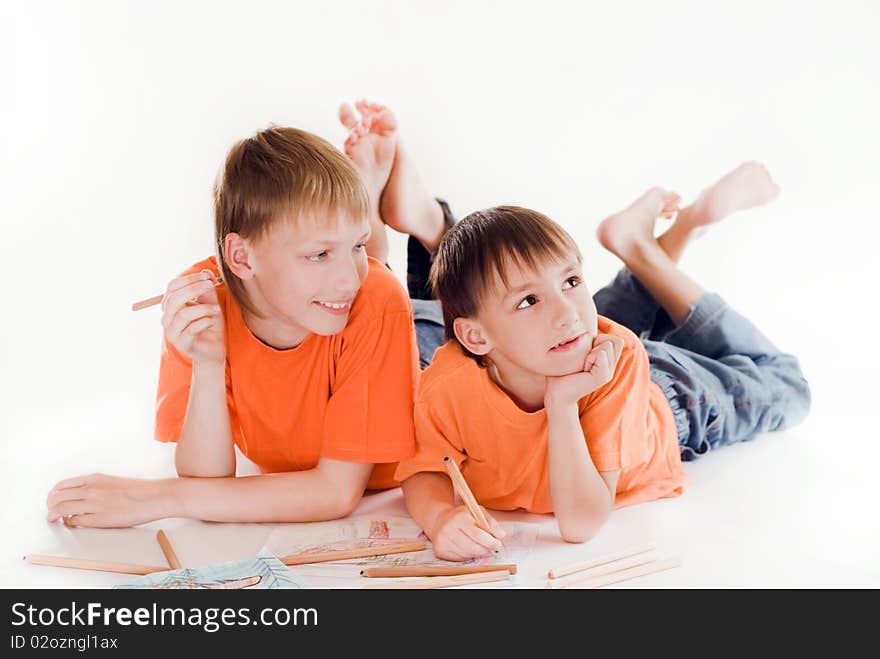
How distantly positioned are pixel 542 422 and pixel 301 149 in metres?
0.50

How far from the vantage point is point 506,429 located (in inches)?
64.7

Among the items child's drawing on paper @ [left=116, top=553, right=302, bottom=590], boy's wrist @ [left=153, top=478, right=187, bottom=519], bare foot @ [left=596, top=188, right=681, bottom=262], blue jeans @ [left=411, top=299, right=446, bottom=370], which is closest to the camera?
child's drawing on paper @ [left=116, top=553, right=302, bottom=590]

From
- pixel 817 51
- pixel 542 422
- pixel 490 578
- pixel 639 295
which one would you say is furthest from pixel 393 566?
pixel 817 51

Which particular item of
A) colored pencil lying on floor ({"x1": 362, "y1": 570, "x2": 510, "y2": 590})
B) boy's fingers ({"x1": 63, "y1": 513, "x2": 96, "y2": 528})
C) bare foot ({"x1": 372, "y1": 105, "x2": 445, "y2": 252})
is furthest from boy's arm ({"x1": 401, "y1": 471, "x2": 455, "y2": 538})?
bare foot ({"x1": 372, "y1": 105, "x2": 445, "y2": 252})

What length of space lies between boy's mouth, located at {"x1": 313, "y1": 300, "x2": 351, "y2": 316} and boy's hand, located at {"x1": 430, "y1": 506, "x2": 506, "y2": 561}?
31cm

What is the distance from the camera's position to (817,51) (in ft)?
9.39

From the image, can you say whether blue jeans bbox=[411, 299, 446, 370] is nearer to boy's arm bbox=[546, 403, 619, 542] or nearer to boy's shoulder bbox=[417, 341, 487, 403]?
boy's shoulder bbox=[417, 341, 487, 403]

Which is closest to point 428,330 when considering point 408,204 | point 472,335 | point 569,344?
point 408,204

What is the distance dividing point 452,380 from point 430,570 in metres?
0.28

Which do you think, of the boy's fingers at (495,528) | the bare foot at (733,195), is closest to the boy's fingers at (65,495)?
the boy's fingers at (495,528)

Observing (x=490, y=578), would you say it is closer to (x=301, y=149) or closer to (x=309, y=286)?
(x=309, y=286)

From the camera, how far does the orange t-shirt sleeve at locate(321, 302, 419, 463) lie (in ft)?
5.43

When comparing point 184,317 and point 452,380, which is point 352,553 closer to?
point 452,380

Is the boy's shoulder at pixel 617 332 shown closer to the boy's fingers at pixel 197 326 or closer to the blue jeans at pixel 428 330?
the blue jeans at pixel 428 330
